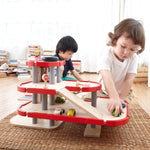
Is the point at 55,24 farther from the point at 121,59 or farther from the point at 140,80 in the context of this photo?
the point at 121,59

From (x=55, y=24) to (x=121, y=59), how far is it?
2.30 meters

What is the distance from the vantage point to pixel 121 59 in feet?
3.67

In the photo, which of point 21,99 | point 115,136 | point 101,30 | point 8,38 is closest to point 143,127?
point 115,136

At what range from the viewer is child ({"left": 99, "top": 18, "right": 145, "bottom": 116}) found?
36.9 inches

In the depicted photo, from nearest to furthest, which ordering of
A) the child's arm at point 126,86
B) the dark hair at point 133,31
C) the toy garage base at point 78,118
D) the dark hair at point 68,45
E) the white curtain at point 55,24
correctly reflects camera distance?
1. the toy garage base at point 78,118
2. the dark hair at point 133,31
3. the child's arm at point 126,86
4. the dark hair at point 68,45
5. the white curtain at point 55,24

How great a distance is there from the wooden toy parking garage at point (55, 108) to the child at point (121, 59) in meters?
0.07

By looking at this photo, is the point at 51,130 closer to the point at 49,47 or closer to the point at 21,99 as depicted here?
the point at 21,99

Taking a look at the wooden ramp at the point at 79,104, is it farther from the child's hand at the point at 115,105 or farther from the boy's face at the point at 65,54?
the boy's face at the point at 65,54

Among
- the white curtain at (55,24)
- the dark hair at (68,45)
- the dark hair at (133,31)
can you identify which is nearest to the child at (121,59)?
the dark hair at (133,31)

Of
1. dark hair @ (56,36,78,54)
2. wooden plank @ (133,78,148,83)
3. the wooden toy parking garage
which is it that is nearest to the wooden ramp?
the wooden toy parking garage

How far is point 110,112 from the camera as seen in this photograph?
0.91 m

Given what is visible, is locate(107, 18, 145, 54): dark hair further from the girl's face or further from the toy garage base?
the toy garage base

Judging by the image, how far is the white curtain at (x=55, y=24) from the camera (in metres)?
3.15

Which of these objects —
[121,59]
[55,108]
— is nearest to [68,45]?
[121,59]
